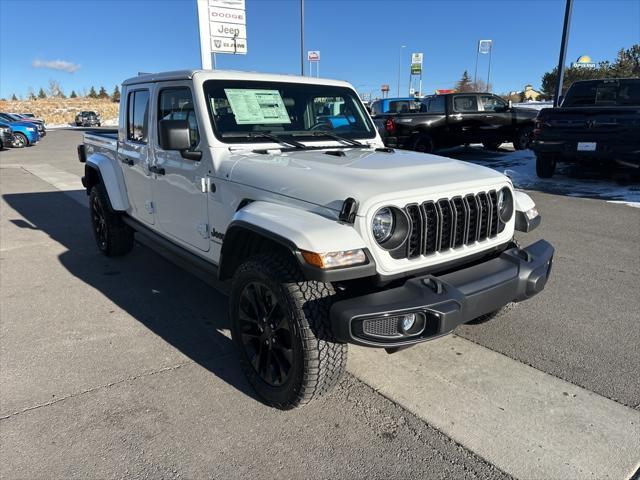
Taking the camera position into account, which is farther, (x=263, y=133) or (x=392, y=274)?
(x=263, y=133)

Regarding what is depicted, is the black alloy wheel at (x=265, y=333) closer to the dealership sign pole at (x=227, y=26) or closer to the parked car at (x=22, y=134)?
the dealership sign pole at (x=227, y=26)

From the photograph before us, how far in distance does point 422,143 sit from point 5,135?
18474 mm

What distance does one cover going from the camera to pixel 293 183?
8.96ft

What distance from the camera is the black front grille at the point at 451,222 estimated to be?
2559 mm

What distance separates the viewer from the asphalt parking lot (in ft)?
Result: 7.80

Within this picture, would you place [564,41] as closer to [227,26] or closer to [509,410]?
[227,26]

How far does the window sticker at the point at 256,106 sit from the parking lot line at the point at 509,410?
72.5 inches

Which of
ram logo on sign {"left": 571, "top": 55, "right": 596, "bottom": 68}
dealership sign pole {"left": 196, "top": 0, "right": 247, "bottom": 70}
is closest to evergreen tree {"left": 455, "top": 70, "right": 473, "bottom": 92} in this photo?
ram logo on sign {"left": 571, "top": 55, "right": 596, "bottom": 68}

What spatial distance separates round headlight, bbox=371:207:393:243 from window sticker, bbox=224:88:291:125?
151 cm

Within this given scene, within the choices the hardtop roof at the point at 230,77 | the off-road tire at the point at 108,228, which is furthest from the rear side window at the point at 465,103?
the off-road tire at the point at 108,228

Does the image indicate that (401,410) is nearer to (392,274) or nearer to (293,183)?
(392,274)

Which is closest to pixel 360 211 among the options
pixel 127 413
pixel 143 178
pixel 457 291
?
pixel 457 291

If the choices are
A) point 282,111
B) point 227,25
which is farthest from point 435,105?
point 282,111

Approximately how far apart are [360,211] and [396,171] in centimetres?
56
